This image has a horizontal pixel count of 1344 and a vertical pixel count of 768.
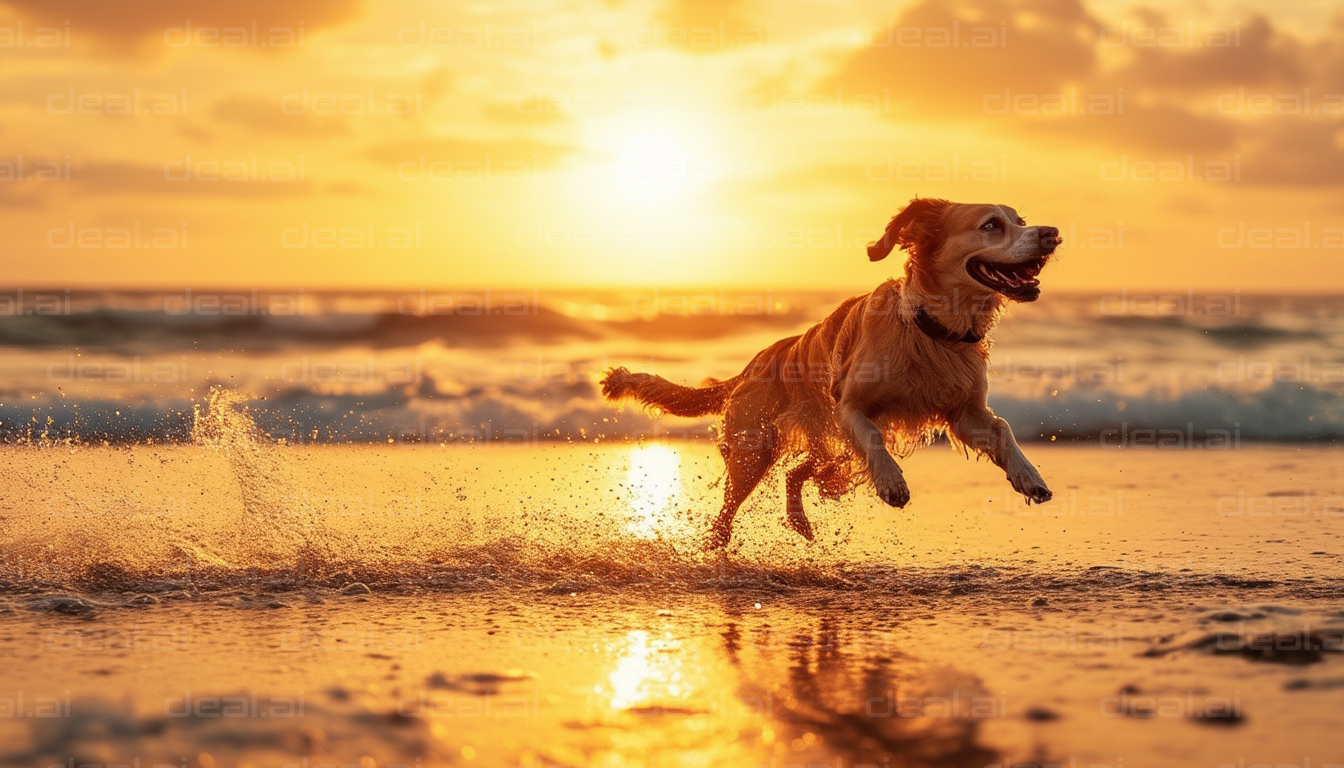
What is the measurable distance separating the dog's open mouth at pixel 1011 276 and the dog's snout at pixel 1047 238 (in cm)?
7

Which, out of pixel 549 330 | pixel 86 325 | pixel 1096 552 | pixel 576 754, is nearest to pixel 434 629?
pixel 576 754

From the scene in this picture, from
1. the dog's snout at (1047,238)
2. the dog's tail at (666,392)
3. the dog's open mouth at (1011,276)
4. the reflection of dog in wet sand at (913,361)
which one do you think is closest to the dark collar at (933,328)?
the reflection of dog in wet sand at (913,361)

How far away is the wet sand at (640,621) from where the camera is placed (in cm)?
307

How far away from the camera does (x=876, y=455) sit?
544 cm

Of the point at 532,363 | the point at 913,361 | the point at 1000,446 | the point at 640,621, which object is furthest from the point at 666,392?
the point at 532,363

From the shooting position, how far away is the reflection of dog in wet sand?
17.9 feet

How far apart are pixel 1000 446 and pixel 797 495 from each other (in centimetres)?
153

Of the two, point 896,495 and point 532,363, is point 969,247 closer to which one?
point 896,495

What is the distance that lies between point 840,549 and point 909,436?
2.45 feet

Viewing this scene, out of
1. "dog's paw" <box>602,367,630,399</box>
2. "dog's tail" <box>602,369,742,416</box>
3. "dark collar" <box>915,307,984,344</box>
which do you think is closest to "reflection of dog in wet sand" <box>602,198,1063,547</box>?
"dark collar" <box>915,307,984,344</box>

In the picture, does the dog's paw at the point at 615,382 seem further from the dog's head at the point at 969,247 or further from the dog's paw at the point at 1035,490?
the dog's paw at the point at 1035,490

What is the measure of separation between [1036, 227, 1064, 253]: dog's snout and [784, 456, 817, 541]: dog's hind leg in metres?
1.97

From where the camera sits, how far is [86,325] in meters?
20.7

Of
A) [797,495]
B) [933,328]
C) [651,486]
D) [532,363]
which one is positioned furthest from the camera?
[532,363]
